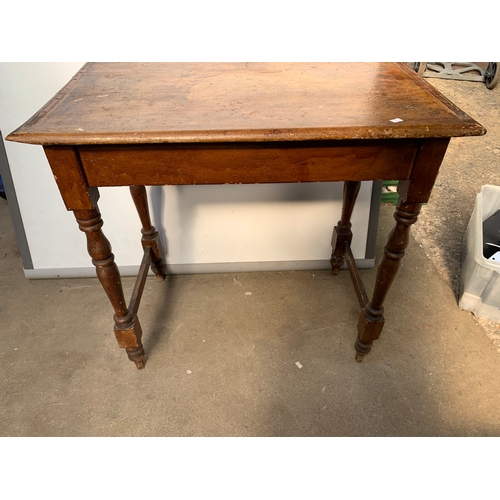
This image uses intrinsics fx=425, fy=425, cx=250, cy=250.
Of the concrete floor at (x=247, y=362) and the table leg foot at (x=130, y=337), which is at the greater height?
the table leg foot at (x=130, y=337)

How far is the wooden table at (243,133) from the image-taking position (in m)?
0.89

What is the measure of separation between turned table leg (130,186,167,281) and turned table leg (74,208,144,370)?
14.6 inches

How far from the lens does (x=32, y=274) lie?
1.77 metres

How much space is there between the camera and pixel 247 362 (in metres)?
1.44

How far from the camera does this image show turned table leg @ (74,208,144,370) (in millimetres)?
1072

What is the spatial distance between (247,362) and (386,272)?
56cm

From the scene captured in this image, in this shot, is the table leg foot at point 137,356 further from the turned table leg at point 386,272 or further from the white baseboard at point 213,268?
the turned table leg at point 386,272

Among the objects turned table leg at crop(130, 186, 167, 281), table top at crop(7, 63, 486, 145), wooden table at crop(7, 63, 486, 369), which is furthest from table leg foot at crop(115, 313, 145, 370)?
table top at crop(7, 63, 486, 145)

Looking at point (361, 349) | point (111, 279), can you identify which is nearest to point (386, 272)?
point (361, 349)

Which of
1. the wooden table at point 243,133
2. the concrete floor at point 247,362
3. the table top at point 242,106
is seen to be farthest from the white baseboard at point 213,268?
the table top at point 242,106

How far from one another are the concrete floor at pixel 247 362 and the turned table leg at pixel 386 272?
131 mm

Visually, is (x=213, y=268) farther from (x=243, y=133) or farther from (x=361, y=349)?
(x=243, y=133)

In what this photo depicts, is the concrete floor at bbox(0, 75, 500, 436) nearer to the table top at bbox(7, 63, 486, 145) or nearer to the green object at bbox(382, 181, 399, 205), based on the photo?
the green object at bbox(382, 181, 399, 205)
